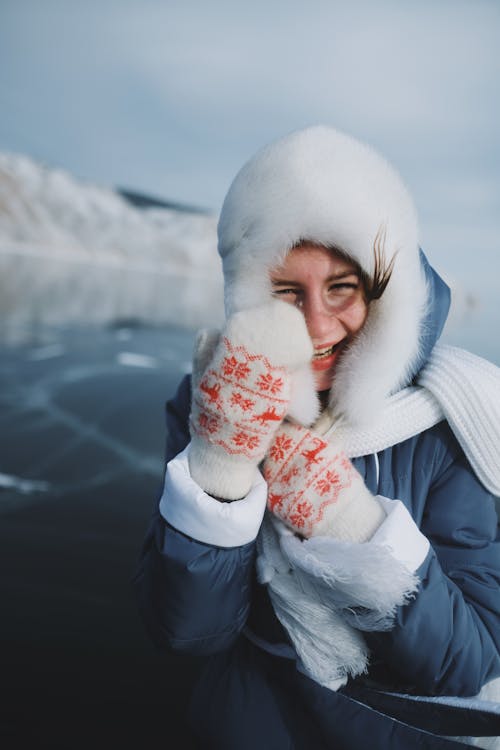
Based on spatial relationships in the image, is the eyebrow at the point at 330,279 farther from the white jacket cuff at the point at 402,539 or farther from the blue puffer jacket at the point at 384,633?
the white jacket cuff at the point at 402,539

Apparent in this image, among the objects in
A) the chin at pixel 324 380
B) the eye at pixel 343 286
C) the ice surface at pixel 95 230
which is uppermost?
the eye at pixel 343 286

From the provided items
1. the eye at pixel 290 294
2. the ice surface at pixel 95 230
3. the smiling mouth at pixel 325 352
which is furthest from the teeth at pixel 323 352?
the ice surface at pixel 95 230

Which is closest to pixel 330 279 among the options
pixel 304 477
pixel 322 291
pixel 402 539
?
pixel 322 291

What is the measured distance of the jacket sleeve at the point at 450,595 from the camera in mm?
898

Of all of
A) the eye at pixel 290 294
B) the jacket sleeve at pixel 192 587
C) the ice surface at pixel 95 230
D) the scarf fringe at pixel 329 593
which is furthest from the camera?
the ice surface at pixel 95 230

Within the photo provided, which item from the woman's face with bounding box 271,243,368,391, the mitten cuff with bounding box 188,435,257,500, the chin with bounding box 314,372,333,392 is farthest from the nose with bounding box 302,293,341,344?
the mitten cuff with bounding box 188,435,257,500

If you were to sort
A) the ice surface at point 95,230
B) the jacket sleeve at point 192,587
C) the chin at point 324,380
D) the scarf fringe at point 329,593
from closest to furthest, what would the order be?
the scarf fringe at point 329,593 < the jacket sleeve at point 192,587 < the chin at point 324,380 < the ice surface at point 95,230

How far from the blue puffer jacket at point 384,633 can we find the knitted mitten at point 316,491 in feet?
0.45

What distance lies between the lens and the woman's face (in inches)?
41.4

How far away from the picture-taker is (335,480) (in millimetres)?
936

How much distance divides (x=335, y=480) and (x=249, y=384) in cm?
27

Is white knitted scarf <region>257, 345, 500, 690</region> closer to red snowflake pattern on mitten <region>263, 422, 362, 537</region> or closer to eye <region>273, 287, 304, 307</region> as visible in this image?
red snowflake pattern on mitten <region>263, 422, 362, 537</region>

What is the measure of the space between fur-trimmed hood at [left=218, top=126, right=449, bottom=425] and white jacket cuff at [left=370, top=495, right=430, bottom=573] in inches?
10.4

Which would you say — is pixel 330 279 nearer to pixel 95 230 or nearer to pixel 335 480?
pixel 335 480
